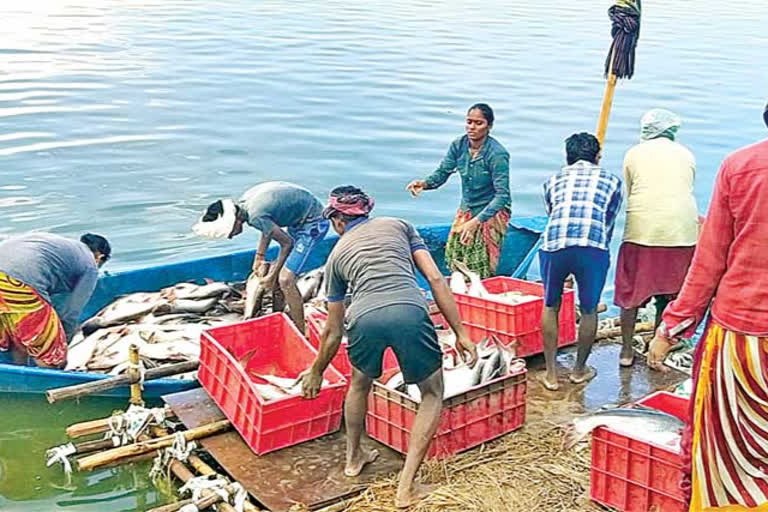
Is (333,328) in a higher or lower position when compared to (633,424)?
higher

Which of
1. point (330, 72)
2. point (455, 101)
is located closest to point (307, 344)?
point (455, 101)

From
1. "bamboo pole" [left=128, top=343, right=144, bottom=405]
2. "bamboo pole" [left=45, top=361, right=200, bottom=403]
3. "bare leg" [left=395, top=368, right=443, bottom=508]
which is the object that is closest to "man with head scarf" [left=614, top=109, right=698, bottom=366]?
"bare leg" [left=395, top=368, right=443, bottom=508]

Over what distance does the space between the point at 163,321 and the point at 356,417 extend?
336cm

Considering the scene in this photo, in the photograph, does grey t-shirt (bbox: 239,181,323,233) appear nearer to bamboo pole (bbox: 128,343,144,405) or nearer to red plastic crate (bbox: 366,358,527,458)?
bamboo pole (bbox: 128,343,144,405)

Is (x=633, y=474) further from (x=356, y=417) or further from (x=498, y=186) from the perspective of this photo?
(x=498, y=186)

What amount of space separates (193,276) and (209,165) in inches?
309

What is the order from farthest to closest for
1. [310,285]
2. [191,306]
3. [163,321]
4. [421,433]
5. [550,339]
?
[310,285] → [191,306] → [163,321] → [550,339] → [421,433]

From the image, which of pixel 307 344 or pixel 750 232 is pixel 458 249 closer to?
pixel 307 344

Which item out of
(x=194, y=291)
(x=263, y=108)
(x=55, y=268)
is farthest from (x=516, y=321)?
(x=263, y=108)

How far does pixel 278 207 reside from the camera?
24.2 ft

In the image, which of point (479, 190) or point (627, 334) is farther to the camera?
point (479, 190)

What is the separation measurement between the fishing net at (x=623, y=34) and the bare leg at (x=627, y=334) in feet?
7.55

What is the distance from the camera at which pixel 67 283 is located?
6777mm

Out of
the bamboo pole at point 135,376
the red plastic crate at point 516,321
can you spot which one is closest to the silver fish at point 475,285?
the red plastic crate at point 516,321
